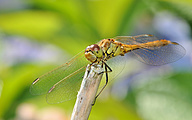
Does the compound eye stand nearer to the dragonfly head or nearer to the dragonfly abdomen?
the dragonfly head

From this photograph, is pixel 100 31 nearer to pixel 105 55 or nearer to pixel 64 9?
pixel 64 9

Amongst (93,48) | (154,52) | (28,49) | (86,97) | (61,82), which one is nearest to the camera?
(86,97)

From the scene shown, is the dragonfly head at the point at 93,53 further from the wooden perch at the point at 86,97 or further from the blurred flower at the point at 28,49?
the blurred flower at the point at 28,49

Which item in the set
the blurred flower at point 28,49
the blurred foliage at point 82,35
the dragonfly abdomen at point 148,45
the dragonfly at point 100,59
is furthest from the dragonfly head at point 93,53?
the blurred flower at point 28,49

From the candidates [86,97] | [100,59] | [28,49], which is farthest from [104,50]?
[28,49]

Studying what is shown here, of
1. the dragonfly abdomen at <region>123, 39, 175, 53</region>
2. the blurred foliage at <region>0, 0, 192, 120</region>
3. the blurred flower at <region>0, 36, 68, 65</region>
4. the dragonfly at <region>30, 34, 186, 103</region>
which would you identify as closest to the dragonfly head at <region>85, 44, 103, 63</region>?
the dragonfly at <region>30, 34, 186, 103</region>

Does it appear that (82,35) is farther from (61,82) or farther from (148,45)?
(61,82)
